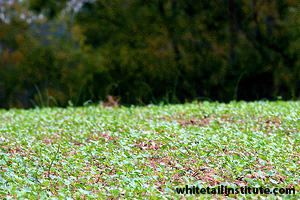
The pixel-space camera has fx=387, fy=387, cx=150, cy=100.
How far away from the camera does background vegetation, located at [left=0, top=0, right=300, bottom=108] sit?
984cm

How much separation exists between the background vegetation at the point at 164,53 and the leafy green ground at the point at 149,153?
3.26m

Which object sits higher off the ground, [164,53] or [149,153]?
[164,53]

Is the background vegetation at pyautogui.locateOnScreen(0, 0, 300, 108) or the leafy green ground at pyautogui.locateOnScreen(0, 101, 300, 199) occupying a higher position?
the background vegetation at pyautogui.locateOnScreen(0, 0, 300, 108)

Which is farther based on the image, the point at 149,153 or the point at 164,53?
the point at 164,53

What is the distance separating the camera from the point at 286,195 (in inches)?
130

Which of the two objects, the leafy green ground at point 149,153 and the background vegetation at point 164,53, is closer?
the leafy green ground at point 149,153

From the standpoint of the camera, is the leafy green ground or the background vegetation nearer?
the leafy green ground

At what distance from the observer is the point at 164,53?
10.3 meters

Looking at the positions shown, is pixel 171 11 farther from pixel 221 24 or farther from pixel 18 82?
pixel 18 82

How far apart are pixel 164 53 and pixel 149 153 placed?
20.0 ft

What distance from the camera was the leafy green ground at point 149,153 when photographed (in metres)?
3.55

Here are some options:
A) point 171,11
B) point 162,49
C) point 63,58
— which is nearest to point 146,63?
point 162,49

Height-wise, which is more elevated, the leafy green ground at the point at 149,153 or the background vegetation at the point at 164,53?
the background vegetation at the point at 164,53

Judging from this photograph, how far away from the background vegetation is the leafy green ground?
3.26 metres
